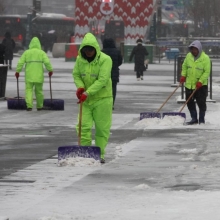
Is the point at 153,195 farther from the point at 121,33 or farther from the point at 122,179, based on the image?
the point at 121,33

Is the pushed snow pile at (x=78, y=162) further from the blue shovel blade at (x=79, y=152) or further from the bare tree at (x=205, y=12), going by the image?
the bare tree at (x=205, y=12)

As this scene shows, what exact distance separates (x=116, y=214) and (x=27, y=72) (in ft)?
46.2

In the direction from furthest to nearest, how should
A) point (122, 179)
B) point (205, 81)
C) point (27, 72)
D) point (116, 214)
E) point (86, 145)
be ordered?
1. point (27, 72)
2. point (205, 81)
3. point (86, 145)
4. point (122, 179)
5. point (116, 214)

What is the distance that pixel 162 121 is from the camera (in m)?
18.7

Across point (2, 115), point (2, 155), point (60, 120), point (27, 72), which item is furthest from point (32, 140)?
point (27, 72)

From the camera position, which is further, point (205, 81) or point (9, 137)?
point (205, 81)

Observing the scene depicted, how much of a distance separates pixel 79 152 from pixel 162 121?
258 inches

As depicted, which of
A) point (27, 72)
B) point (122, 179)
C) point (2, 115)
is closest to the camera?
point (122, 179)

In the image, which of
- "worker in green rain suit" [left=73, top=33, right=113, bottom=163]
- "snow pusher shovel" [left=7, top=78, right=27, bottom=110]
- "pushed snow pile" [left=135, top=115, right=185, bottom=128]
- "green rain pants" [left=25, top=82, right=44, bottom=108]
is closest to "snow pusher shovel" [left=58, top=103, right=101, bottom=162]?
"worker in green rain suit" [left=73, top=33, right=113, bottom=163]

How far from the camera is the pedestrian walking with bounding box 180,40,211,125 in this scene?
18.6m

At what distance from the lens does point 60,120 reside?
19.9m

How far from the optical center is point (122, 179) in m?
11.1

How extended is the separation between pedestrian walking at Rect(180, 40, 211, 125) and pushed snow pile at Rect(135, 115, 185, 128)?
342 mm

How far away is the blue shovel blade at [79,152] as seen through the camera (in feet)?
40.2
